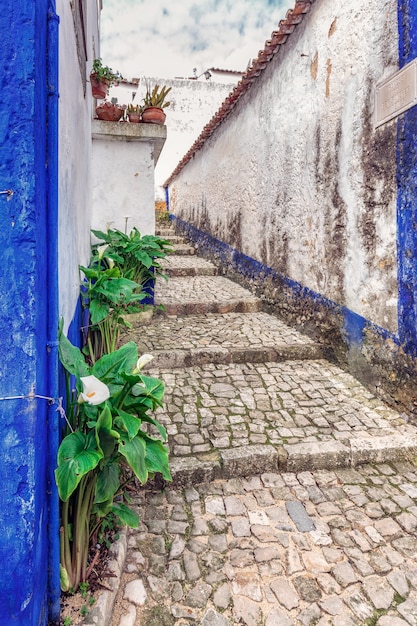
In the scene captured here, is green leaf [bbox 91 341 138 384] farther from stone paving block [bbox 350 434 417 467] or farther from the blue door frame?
stone paving block [bbox 350 434 417 467]

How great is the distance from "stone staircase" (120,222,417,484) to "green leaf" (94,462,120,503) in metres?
0.94

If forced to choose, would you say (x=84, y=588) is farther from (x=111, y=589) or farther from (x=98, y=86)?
(x=98, y=86)

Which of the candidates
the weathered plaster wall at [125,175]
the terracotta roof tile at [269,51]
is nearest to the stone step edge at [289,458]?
the weathered plaster wall at [125,175]

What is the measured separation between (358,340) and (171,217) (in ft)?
39.0

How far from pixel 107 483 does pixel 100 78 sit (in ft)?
15.0

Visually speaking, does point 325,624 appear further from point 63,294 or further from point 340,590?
point 63,294

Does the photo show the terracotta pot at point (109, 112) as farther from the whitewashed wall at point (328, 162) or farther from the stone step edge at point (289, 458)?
the stone step edge at point (289, 458)

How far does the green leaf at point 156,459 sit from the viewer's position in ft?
5.49

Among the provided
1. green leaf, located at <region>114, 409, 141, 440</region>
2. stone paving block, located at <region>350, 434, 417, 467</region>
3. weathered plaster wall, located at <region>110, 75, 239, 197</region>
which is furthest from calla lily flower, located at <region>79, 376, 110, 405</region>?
weathered plaster wall, located at <region>110, 75, 239, 197</region>

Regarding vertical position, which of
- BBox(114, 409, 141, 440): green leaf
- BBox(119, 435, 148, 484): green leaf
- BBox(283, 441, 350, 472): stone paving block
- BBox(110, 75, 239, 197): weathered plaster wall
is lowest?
BBox(283, 441, 350, 472): stone paving block

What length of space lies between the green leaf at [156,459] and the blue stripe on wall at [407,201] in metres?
2.17

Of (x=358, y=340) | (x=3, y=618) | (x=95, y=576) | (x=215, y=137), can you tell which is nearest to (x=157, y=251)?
(x=358, y=340)

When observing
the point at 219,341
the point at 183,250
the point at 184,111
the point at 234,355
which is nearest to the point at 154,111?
the point at 219,341

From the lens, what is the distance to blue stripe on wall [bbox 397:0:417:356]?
2.98 meters
